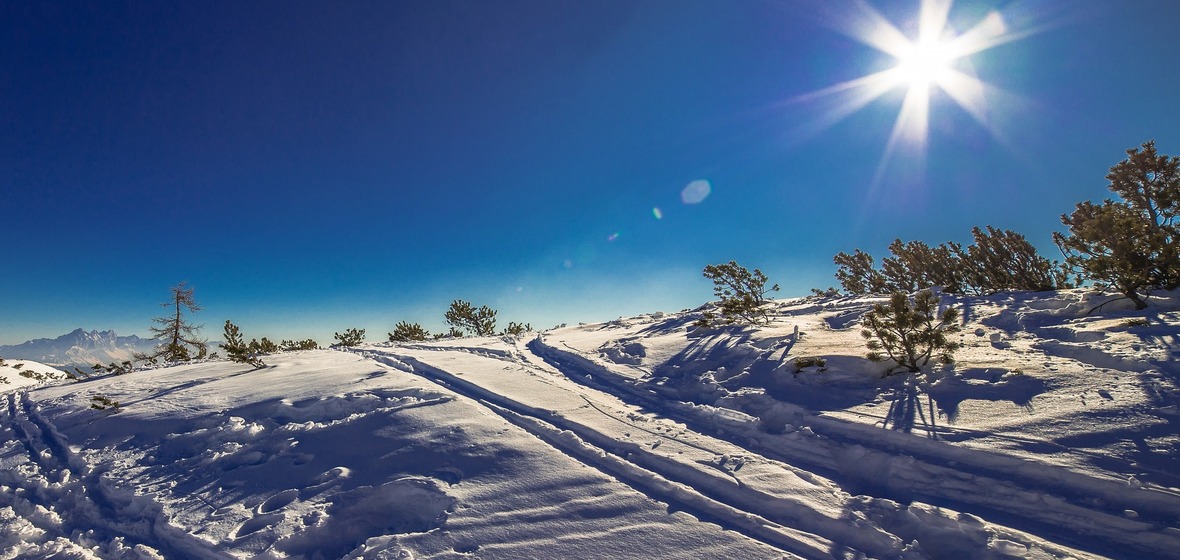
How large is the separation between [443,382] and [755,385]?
5.67 m

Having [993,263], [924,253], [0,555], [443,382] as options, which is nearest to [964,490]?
[443,382]

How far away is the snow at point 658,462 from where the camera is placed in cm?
336

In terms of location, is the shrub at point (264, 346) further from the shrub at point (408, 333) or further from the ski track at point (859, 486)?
the ski track at point (859, 486)

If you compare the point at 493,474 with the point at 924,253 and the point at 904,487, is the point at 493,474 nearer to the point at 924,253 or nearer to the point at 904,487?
the point at 904,487

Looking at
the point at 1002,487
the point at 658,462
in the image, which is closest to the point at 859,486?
the point at 1002,487

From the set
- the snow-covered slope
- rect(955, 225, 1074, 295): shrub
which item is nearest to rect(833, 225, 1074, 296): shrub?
rect(955, 225, 1074, 295): shrub

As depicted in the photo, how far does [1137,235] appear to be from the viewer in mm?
8156

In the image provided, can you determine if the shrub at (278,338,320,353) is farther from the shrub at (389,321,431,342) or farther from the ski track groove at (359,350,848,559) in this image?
the ski track groove at (359,350,848,559)

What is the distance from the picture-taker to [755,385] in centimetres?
701

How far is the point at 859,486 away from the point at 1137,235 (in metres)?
9.27

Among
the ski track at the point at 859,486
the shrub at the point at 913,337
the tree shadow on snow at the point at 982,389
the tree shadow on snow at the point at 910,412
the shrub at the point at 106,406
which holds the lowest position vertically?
the ski track at the point at 859,486

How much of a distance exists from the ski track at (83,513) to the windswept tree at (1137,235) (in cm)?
1394

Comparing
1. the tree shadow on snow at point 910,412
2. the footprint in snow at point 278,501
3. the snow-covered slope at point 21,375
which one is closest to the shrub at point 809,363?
the tree shadow on snow at point 910,412

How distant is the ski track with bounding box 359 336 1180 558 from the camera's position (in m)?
3.21
